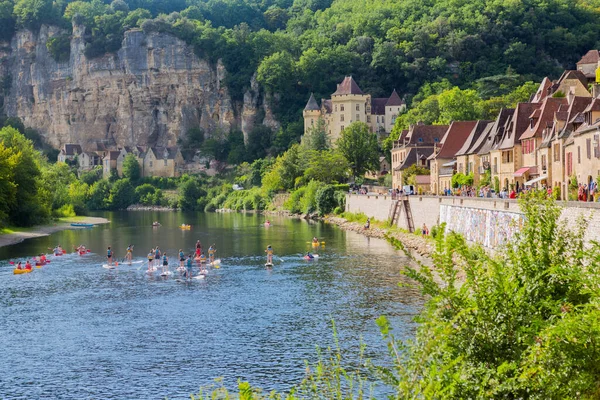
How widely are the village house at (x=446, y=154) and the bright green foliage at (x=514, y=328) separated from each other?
50.5 metres

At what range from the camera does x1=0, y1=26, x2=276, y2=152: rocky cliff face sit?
140 m

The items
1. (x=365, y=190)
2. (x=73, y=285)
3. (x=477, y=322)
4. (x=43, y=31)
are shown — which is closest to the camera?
(x=477, y=322)

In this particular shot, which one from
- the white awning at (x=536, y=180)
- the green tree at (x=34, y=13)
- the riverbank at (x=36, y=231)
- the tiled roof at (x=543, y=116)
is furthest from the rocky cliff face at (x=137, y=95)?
the white awning at (x=536, y=180)

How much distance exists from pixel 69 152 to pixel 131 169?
56.3ft

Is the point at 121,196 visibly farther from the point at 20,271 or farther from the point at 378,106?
the point at 20,271

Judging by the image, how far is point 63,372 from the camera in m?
22.0

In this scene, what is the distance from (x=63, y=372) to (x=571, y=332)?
14910 mm

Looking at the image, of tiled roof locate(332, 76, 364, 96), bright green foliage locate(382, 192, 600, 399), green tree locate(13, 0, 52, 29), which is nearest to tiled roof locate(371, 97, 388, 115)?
tiled roof locate(332, 76, 364, 96)

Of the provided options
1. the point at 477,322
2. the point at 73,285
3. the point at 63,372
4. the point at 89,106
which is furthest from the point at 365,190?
the point at 89,106

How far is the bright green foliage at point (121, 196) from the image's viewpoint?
417 ft

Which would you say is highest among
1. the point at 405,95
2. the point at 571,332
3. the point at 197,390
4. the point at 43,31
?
the point at 43,31

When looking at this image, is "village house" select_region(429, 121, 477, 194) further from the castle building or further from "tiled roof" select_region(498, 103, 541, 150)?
the castle building

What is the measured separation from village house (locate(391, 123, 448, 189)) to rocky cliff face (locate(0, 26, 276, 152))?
200 ft

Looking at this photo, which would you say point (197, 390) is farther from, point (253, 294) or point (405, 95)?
point (405, 95)
